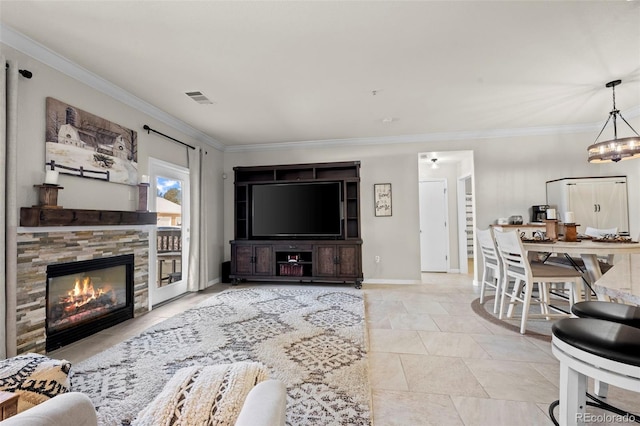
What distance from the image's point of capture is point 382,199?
512 centimetres

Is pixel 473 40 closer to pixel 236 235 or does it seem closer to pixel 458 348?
pixel 458 348

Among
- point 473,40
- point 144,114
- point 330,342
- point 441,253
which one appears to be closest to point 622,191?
point 441,253

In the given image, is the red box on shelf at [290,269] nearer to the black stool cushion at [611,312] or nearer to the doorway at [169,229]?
the doorway at [169,229]

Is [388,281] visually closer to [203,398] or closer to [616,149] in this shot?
[616,149]

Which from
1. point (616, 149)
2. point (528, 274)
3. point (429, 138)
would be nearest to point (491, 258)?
point (528, 274)

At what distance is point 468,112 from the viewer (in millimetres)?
3932

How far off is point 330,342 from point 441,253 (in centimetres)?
439

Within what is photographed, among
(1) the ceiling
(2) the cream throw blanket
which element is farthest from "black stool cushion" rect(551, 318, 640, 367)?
(1) the ceiling

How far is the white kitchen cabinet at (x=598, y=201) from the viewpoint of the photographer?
13.3 feet

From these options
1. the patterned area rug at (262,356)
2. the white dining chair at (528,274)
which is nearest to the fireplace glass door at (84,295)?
the patterned area rug at (262,356)

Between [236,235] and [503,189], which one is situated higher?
[503,189]

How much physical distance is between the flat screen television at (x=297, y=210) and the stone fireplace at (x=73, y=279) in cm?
190

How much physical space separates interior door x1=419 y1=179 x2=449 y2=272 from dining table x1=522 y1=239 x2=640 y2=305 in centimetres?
310

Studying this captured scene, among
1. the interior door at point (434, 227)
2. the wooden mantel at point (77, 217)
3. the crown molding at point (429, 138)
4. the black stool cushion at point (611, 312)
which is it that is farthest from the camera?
→ the interior door at point (434, 227)
